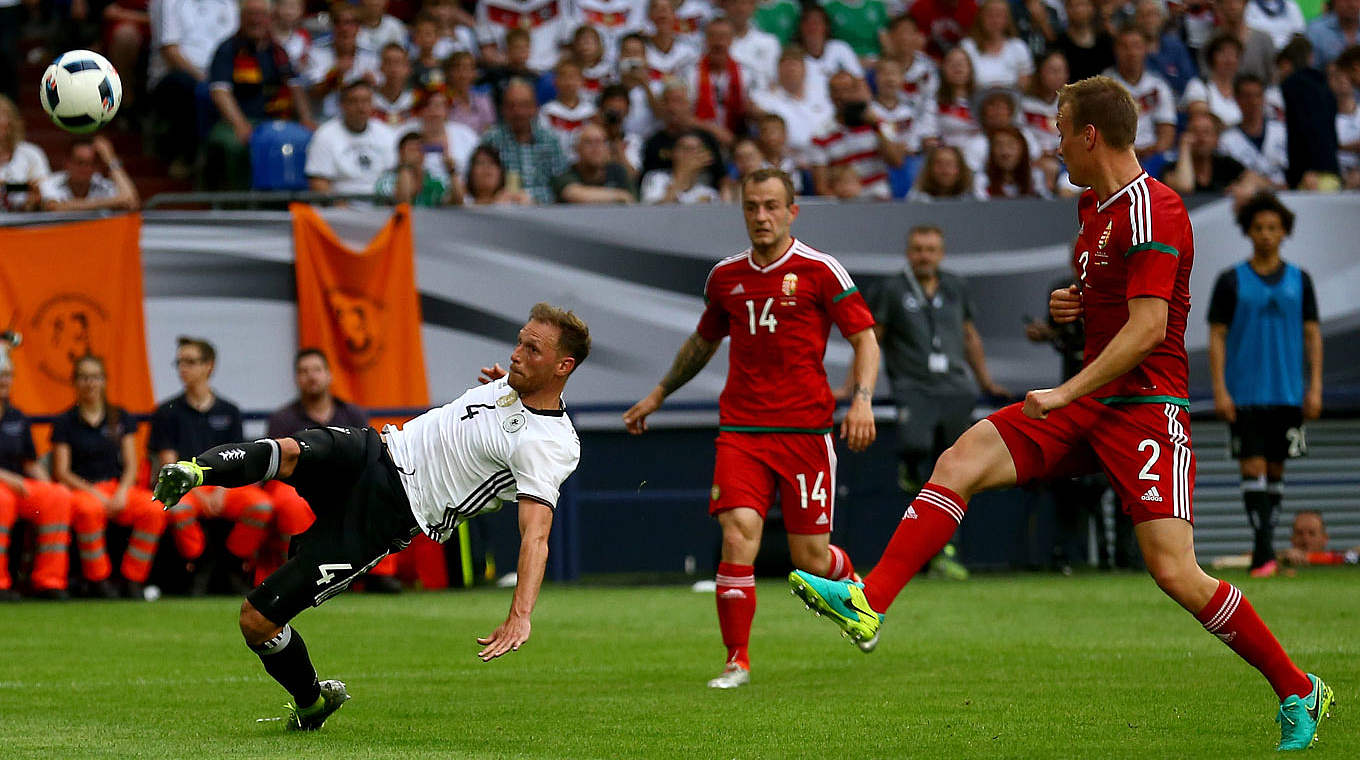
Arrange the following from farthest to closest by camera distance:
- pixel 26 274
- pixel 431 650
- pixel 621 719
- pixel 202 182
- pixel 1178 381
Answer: pixel 202 182
pixel 26 274
pixel 431 650
pixel 621 719
pixel 1178 381

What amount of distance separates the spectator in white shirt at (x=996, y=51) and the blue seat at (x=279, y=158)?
21.8 ft

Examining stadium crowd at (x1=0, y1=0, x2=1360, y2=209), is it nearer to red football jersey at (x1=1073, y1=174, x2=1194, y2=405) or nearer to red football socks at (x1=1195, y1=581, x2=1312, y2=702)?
red football jersey at (x1=1073, y1=174, x2=1194, y2=405)

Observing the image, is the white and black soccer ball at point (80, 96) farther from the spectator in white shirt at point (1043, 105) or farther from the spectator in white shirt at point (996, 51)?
the spectator in white shirt at point (996, 51)

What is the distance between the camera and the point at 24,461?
14.1 metres

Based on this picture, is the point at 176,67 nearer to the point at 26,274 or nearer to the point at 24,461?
the point at 26,274

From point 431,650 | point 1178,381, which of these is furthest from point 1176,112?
point 1178,381

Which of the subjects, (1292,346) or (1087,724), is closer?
(1087,724)

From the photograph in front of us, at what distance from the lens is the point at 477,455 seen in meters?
7.11

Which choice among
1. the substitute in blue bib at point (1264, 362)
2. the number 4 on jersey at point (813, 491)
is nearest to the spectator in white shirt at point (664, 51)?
the substitute in blue bib at point (1264, 362)

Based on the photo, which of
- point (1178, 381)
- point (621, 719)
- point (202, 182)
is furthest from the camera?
point (202, 182)

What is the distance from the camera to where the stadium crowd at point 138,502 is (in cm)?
1388

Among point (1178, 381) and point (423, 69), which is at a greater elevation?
point (423, 69)

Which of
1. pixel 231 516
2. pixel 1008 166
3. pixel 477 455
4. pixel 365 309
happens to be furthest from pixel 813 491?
pixel 1008 166

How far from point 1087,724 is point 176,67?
43.0ft
